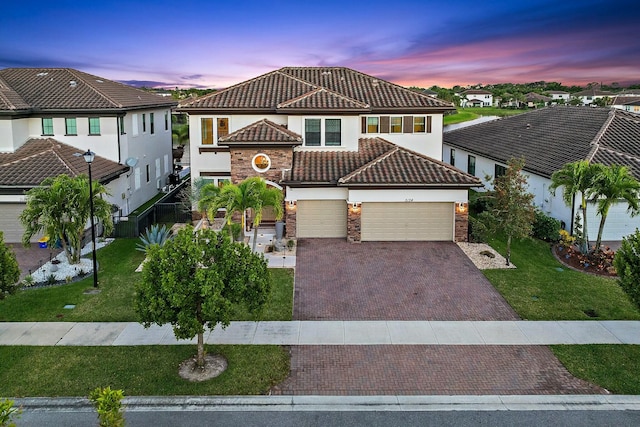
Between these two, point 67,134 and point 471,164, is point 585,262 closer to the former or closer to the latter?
point 471,164

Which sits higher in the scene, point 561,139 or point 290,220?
point 561,139

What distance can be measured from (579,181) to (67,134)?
2557cm

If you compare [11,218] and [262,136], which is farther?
[262,136]

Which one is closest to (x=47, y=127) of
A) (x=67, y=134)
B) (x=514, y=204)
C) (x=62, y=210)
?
(x=67, y=134)

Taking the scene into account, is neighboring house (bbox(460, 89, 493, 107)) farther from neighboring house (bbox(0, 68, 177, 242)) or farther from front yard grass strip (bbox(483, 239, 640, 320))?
front yard grass strip (bbox(483, 239, 640, 320))

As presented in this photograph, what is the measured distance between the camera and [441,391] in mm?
12281

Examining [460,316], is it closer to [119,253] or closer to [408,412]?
[408,412]

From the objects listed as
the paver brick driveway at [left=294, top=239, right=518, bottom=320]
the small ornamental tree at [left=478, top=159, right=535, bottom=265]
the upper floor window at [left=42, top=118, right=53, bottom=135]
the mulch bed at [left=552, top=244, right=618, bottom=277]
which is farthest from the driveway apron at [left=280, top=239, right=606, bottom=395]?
the upper floor window at [left=42, top=118, right=53, bottom=135]

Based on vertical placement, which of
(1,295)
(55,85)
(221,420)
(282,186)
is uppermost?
(55,85)

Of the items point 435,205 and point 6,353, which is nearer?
point 6,353

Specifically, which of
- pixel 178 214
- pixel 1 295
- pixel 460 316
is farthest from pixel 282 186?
pixel 1 295

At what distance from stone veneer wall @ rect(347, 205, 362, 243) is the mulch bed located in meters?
8.58

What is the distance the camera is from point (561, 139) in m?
29.8

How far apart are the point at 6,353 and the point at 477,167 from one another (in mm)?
29574
